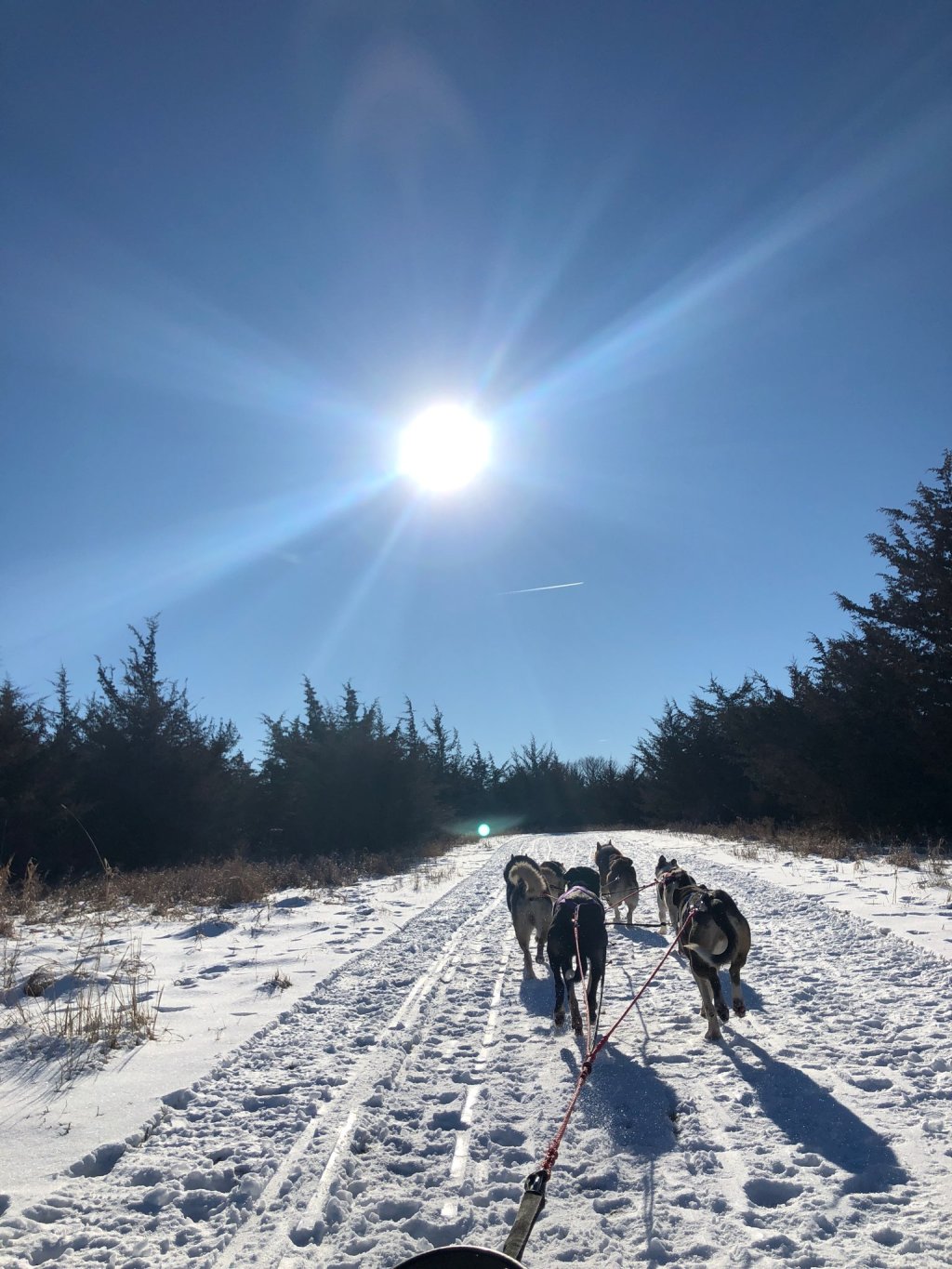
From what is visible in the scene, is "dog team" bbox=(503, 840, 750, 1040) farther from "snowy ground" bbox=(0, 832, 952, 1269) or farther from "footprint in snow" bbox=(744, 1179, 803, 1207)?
"footprint in snow" bbox=(744, 1179, 803, 1207)

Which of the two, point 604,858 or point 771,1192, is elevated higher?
point 604,858

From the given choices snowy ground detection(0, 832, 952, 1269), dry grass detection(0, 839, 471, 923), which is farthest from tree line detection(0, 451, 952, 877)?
snowy ground detection(0, 832, 952, 1269)

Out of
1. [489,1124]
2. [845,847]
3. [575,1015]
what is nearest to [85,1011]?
[489,1124]

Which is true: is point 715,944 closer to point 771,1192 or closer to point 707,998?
point 707,998

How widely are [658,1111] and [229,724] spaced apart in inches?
1090

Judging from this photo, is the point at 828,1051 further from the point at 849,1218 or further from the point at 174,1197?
the point at 174,1197

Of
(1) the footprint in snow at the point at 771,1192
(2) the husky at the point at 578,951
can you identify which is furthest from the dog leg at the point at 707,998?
(1) the footprint in snow at the point at 771,1192

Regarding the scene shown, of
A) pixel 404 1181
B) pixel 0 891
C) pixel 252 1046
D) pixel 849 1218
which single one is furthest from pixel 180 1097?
pixel 0 891

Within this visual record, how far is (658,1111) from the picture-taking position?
4.13m

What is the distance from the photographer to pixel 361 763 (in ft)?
88.7

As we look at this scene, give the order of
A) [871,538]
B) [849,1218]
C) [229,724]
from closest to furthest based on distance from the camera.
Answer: [849,1218]
[871,538]
[229,724]

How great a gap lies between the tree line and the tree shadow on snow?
1057 centimetres

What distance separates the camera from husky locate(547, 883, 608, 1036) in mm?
5605

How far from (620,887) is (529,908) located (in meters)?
3.74
